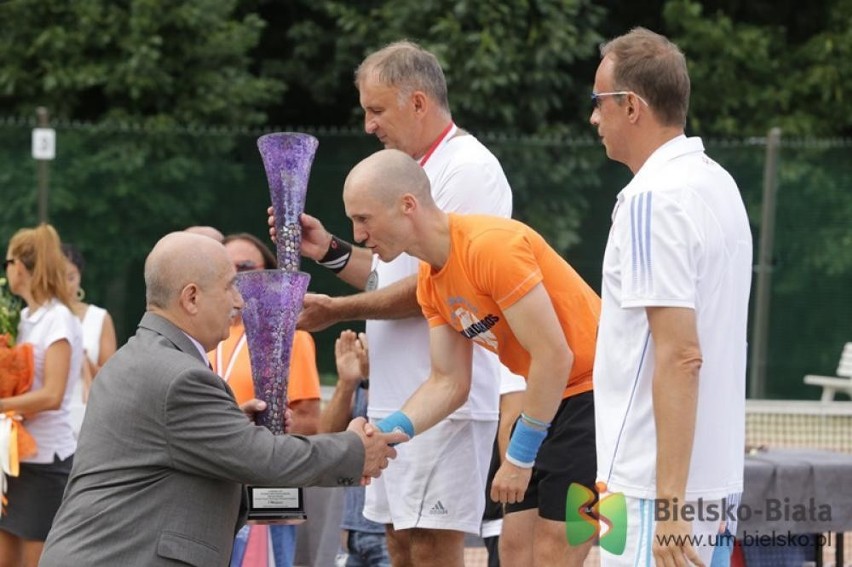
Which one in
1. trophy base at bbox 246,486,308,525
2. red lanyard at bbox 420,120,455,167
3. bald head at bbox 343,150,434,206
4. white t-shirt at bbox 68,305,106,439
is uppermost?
red lanyard at bbox 420,120,455,167

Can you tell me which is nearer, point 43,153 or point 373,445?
point 373,445

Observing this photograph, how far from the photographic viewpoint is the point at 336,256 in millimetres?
5531

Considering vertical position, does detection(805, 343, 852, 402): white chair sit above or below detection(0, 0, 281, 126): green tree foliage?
below

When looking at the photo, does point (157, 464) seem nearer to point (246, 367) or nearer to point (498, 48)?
point (246, 367)

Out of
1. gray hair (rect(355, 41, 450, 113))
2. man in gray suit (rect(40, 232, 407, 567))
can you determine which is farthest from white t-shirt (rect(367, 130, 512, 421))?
man in gray suit (rect(40, 232, 407, 567))

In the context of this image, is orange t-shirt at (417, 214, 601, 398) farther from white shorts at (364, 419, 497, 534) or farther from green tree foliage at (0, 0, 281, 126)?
green tree foliage at (0, 0, 281, 126)

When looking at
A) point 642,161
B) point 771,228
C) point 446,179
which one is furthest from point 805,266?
point 642,161

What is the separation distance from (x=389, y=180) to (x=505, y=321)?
1.92 ft

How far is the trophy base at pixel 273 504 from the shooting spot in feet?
15.3

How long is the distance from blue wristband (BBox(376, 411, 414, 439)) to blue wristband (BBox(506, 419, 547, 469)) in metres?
0.36

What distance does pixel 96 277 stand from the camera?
1270 cm

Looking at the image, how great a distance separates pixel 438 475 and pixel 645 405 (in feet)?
4.90

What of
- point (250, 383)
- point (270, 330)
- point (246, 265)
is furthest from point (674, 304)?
point (246, 265)

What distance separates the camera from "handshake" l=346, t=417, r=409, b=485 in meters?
4.53
